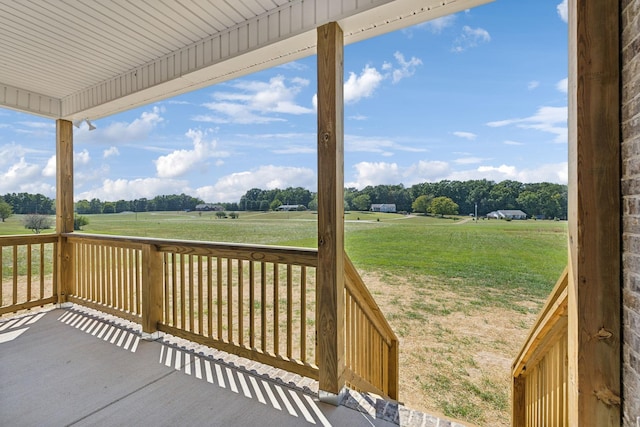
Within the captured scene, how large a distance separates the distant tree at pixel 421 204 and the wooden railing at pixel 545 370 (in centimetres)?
154

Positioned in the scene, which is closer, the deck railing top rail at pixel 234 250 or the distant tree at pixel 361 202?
the deck railing top rail at pixel 234 250

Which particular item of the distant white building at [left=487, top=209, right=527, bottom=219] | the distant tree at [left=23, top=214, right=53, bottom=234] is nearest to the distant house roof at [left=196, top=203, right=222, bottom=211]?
the distant tree at [left=23, top=214, right=53, bottom=234]

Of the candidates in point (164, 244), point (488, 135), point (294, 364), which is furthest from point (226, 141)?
point (488, 135)

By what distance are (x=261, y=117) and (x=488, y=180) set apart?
3.09 m

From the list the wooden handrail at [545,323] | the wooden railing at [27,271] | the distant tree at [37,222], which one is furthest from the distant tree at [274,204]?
the distant tree at [37,222]

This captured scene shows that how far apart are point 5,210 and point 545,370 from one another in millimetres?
5622

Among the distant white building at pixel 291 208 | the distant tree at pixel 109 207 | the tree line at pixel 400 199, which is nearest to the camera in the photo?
the tree line at pixel 400 199

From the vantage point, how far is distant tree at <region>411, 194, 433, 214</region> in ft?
10.3

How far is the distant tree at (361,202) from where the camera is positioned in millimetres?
2830

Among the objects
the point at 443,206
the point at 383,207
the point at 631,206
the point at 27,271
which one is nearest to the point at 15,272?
the point at 27,271

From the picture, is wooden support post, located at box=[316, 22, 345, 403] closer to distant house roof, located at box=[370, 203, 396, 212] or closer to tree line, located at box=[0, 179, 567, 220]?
tree line, located at box=[0, 179, 567, 220]

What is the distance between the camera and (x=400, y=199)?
3.13m

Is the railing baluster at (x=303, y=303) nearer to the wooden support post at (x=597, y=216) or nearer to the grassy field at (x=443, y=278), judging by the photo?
the grassy field at (x=443, y=278)

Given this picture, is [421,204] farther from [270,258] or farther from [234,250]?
[234,250]
